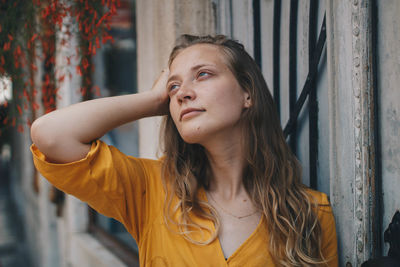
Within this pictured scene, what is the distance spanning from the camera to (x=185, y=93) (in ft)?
4.76

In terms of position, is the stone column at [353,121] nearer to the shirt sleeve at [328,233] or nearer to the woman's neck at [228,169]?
the shirt sleeve at [328,233]

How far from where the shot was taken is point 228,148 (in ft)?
5.18

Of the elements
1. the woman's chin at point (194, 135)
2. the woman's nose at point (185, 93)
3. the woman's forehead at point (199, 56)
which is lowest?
the woman's chin at point (194, 135)

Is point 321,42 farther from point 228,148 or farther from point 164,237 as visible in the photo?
point 164,237

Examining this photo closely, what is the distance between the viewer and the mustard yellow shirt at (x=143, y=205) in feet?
4.37

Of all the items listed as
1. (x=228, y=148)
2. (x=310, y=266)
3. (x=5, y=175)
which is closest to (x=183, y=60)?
(x=228, y=148)

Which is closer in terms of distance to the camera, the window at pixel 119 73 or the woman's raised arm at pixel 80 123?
the woman's raised arm at pixel 80 123

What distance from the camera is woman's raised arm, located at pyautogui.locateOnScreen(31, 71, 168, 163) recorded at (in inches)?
51.4

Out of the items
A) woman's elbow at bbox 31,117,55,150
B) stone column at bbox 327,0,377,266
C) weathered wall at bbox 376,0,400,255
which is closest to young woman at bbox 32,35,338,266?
woman's elbow at bbox 31,117,55,150

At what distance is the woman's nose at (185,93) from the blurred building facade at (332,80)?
620mm

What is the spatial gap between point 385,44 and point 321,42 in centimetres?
34

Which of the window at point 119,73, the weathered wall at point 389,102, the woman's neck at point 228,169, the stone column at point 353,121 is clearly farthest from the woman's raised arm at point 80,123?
the window at point 119,73

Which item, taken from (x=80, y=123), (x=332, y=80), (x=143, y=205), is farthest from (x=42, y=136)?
(x=332, y=80)

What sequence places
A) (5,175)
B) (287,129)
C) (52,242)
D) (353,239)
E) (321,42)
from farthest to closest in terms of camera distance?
(5,175) → (52,242) → (287,129) → (321,42) → (353,239)
